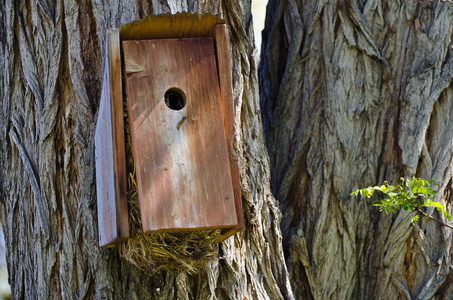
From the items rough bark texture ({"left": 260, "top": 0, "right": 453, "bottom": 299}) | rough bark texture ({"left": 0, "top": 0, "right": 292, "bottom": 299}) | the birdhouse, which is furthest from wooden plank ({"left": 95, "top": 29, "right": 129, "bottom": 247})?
rough bark texture ({"left": 260, "top": 0, "right": 453, "bottom": 299})

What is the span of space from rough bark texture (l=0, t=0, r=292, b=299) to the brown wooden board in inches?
21.0

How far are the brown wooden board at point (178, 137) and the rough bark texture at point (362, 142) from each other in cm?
129

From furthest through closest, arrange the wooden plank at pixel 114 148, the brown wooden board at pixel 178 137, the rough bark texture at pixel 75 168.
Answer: the rough bark texture at pixel 75 168 < the wooden plank at pixel 114 148 < the brown wooden board at pixel 178 137

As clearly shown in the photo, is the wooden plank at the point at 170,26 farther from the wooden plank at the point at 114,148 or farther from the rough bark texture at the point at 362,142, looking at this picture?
the rough bark texture at the point at 362,142

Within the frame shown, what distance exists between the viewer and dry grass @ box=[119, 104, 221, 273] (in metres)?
2.49

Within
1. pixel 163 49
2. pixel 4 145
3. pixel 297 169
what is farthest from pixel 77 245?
pixel 297 169

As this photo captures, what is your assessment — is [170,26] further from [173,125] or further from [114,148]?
[114,148]

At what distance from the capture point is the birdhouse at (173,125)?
92.4 inches

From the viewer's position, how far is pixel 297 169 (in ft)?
12.2

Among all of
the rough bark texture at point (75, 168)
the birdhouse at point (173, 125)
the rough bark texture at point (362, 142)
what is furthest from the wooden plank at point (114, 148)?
the rough bark texture at point (362, 142)

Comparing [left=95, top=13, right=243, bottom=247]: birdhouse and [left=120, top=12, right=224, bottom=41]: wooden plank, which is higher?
[left=120, top=12, right=224, bottom=41]: wooden plank

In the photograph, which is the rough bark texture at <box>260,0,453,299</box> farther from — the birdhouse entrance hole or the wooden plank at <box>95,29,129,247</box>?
the wooden plank at <box>95,29,129,247</box>

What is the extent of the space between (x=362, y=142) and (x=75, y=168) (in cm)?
173

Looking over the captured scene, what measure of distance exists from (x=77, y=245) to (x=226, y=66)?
112 centimetres
